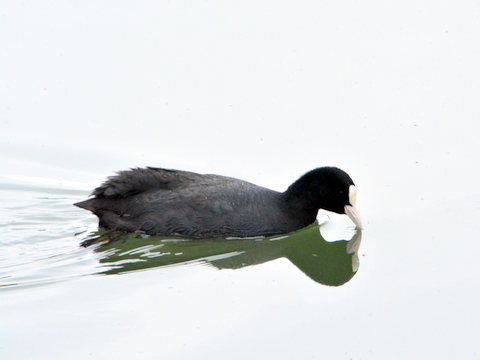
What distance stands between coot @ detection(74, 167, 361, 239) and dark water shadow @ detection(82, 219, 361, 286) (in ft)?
0.32

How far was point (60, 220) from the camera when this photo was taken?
7910mm

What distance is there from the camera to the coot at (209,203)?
7281 millimetres

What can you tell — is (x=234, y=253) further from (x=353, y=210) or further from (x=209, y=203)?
(x=353, y=210)

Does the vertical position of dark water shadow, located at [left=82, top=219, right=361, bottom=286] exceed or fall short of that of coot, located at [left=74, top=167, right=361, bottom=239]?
it falls short

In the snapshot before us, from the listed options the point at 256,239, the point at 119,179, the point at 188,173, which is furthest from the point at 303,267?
the point at 119,179

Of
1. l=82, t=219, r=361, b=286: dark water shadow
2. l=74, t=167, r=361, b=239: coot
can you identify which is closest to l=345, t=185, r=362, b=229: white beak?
l=74, t=167, r=361, b=239: coot

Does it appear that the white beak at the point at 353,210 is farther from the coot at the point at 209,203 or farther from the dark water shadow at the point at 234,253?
the dark water shadow at the point at 234,253

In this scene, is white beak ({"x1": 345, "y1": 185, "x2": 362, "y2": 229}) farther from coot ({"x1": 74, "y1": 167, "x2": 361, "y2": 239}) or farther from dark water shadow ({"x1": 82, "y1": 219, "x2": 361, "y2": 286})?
dark water shadow ({"x1": 82, "y1": 219, "x2": 361, "y2": 286})

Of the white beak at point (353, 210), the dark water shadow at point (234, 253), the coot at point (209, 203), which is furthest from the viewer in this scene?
the white beak at point (353, 210)

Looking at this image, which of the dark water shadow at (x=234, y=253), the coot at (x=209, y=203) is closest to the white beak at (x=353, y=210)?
the coot at (x=209, y=203)

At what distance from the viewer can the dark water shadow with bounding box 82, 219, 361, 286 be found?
6.86 m

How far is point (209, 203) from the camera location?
7.29m

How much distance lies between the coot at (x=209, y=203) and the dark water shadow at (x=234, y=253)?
98 millimetres

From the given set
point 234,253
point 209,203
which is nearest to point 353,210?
point 234,253
